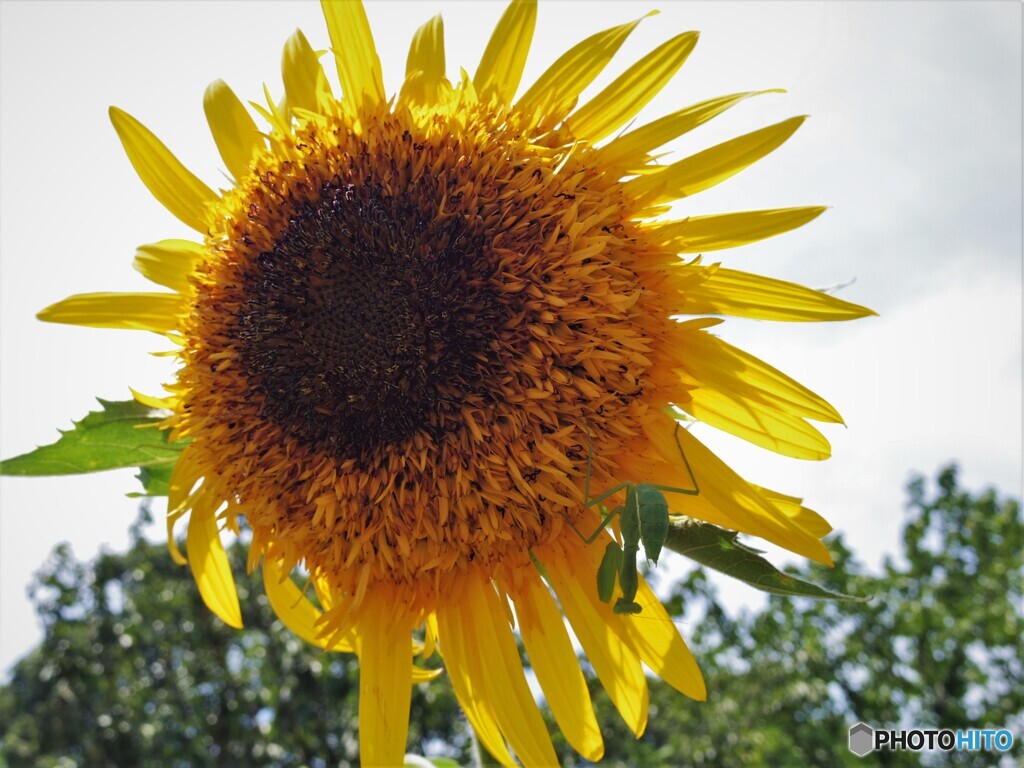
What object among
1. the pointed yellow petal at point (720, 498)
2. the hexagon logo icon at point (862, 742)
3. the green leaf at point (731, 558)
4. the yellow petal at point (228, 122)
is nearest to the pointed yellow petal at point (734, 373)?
the pointed yellow petal at point (720, 498)

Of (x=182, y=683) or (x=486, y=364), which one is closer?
(x=486, y=364)

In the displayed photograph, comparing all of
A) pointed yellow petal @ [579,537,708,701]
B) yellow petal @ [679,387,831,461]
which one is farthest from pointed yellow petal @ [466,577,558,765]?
yellow petal @ [679,387,831,461]

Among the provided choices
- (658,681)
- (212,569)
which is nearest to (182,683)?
(658,681)

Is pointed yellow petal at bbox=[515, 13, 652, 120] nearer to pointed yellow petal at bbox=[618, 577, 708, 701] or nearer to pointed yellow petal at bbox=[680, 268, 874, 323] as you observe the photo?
pointed yellow petal at bbox=[680, 268, 874, 323]

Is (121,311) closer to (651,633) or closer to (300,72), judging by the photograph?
(300,72)

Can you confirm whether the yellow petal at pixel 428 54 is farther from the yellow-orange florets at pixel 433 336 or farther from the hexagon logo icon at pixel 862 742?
the hexagon logo icon at pixel 862 742

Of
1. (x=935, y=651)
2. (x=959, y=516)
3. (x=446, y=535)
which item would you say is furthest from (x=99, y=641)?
(x=959, y=516)
